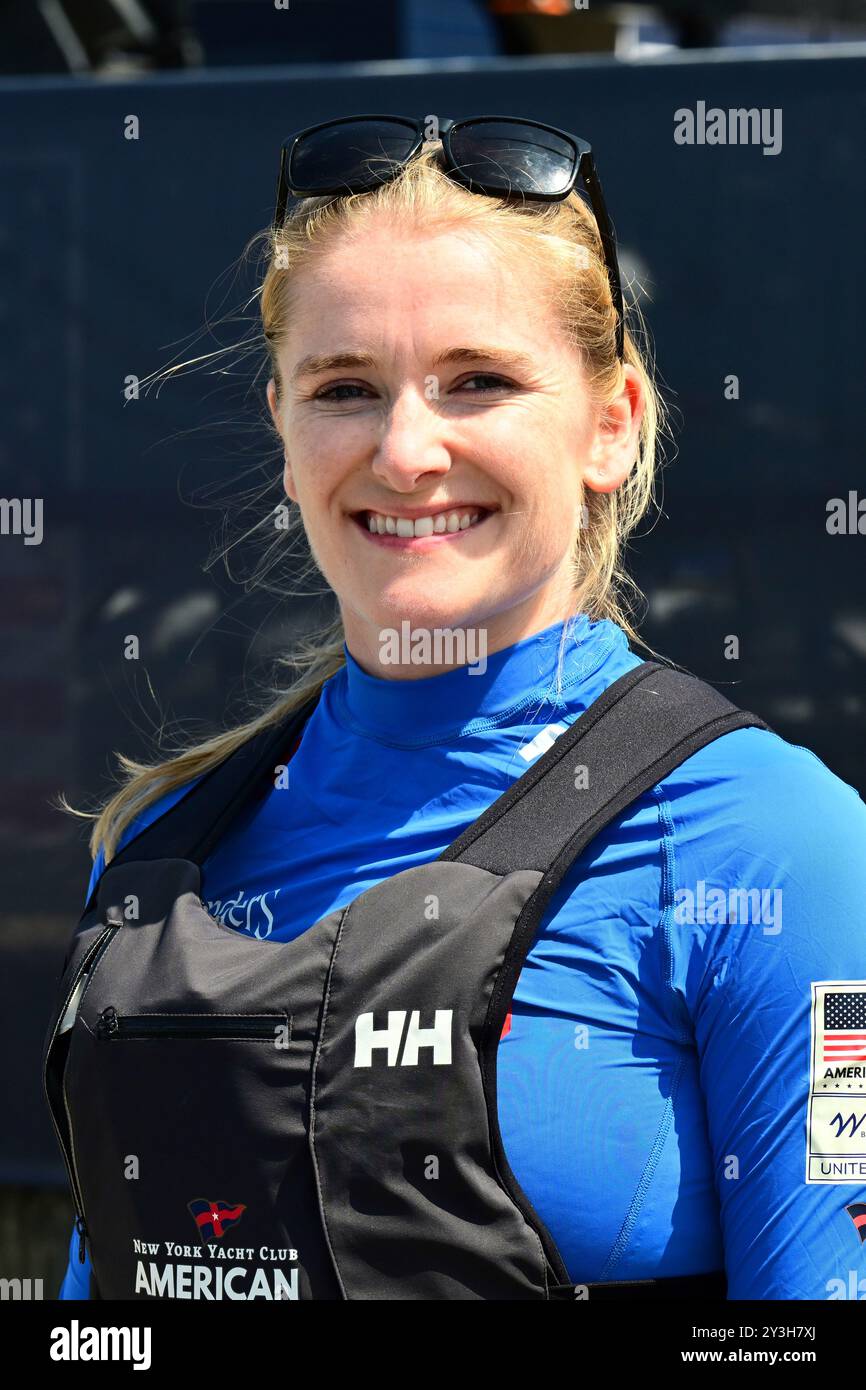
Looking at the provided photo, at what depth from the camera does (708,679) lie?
2.55m

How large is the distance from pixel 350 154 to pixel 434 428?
1.04ft

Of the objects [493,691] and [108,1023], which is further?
[493,691]

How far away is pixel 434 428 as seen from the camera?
1222 millimetres

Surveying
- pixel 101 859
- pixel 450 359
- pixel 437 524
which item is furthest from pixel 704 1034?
pixel 101 859

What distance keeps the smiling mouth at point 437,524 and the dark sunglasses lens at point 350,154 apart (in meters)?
0.32

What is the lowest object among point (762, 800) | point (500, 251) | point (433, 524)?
point (762, 800)

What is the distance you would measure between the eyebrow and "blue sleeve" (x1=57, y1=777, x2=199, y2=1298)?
0.44 m

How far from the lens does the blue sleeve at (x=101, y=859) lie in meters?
1.36

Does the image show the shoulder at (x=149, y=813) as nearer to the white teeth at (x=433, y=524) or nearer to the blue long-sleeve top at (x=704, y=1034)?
the white teeth at (x=433, y=524)

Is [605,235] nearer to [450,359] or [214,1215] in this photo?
[450,359]

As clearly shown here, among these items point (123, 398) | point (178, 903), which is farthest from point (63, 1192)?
point (178, 903)

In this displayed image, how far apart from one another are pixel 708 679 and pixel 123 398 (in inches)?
47.3

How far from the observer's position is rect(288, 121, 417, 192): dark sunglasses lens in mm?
1319

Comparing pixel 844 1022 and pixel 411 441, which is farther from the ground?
pixel 411 441
